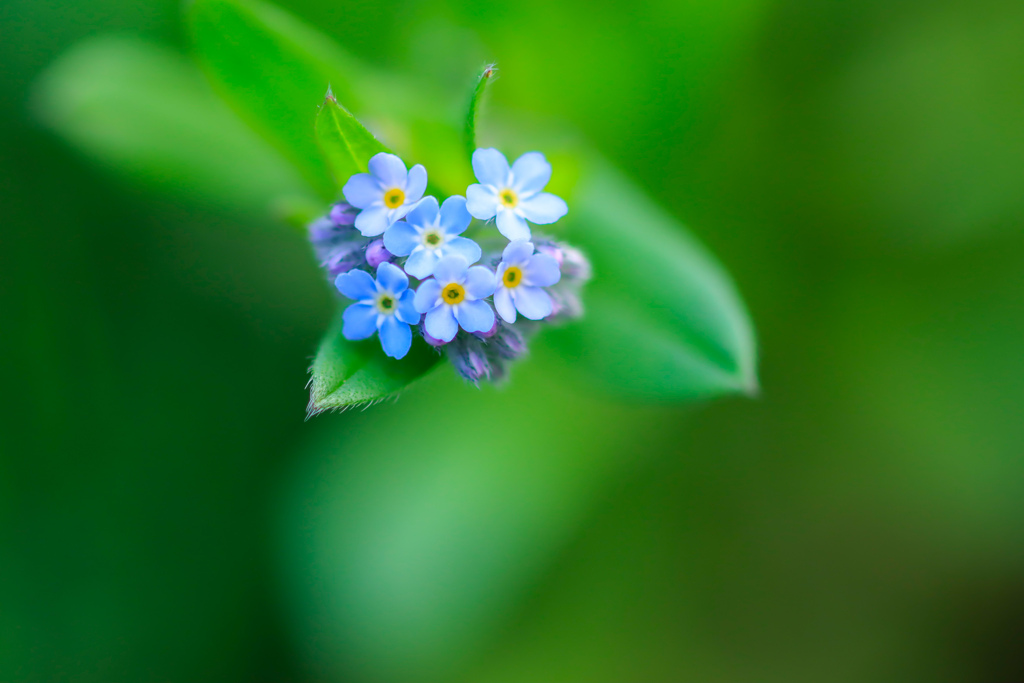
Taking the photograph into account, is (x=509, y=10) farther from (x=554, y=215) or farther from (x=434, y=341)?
(x=434, y=341)

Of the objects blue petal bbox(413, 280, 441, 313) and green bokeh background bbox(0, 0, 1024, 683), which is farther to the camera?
green bokeh background bbox(0, 0, 1024, 683)

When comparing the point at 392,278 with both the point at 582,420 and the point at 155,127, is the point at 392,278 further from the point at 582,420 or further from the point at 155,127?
the point at 155,127

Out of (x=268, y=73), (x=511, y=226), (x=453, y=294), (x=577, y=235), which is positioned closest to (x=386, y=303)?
(x=453, y=294)

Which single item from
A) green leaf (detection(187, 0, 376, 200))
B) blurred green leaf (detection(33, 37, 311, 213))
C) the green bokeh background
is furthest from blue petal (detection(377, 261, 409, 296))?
the green bokeh background

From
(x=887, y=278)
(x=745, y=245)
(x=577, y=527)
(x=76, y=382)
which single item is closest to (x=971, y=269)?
(x=887, y=278)

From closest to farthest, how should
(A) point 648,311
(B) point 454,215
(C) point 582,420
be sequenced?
(B) point 454,215, (A) point 648,311, (C) point 582,420

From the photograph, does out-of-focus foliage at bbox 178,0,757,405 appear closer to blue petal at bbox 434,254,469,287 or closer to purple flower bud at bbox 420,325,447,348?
purple flower bud at bbox 420,325,447,348
